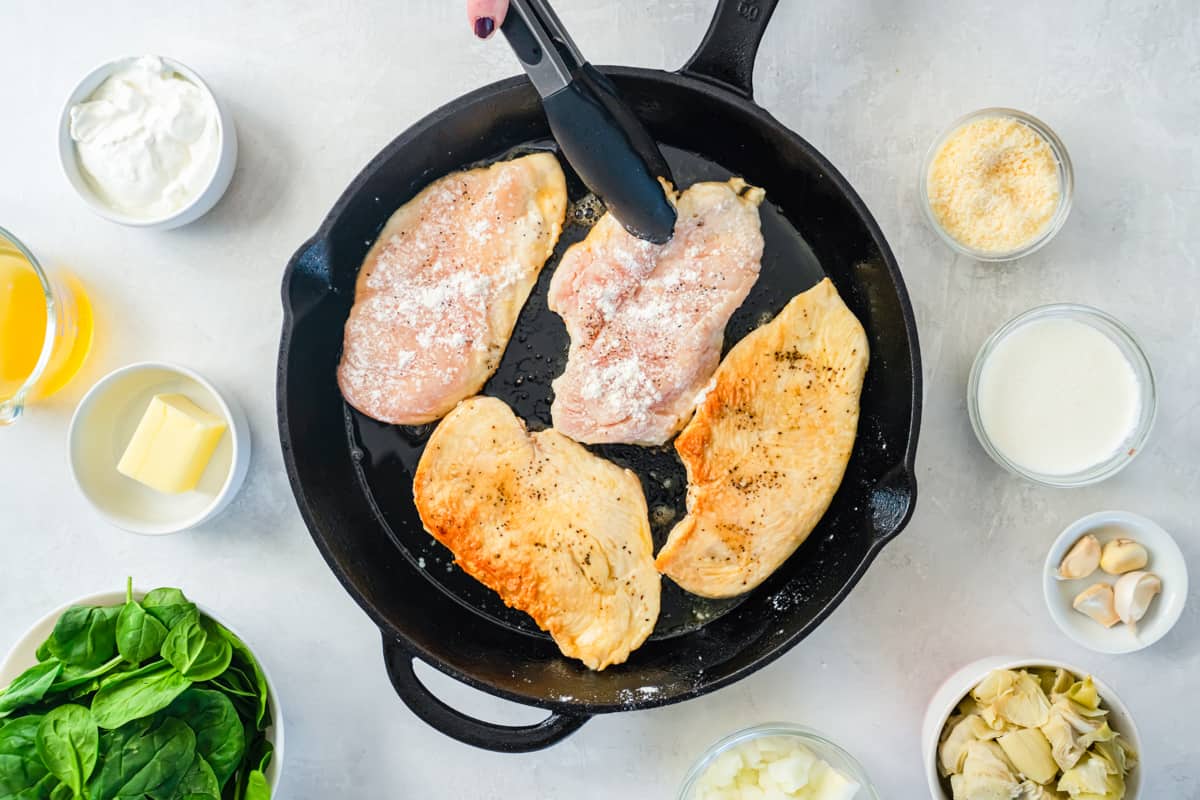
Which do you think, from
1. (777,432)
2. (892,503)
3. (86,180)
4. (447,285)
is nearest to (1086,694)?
(892,503)

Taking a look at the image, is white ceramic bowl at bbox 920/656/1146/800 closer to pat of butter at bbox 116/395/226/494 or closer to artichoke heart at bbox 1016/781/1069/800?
artichoke heart at bbox 1016/781/1069/800

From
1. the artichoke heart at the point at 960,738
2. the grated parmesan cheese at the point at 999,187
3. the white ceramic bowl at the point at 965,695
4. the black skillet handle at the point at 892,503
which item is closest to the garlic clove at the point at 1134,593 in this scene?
the white ceramic bowl at the point at 965,695

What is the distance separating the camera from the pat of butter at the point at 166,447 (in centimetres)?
211

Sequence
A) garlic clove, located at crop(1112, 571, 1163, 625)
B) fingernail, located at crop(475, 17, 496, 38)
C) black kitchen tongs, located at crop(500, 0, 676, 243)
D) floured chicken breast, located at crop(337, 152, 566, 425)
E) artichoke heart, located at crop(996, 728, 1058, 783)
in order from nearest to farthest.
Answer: fingernail, located at crop(475, 17, 496, 38), black kitchen tongs, located at crop(500, 0, 676, 243), artichoke heart, located at crop(996, 728, 1058, 783), garlic clove, located at crop(1112, 571, 1163, 625), floured chicken breast, located at crop(337, 152, 566, 425)

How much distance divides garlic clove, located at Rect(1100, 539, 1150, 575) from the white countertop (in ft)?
0.43

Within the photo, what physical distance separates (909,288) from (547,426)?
90cm

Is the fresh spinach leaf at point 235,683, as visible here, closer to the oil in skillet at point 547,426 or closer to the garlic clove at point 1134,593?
the oil in skillet at point 547,426

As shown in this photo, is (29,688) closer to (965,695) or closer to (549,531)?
(549,531)

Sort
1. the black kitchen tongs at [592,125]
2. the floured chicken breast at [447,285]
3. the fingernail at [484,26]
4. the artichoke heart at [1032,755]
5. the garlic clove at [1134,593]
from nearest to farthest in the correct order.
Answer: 1. the fingernail at [484,26]
2. the black kitchen tongs at [592,125]
3. the artichoke heart at [1032,755]
4. the garlic clove at [1134,593]
5. the floured chicken breast at [447,285]

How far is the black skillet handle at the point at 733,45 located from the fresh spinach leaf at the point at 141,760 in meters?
1.72

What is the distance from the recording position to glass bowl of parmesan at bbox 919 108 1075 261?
210 cm

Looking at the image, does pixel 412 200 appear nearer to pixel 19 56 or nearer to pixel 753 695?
pixel 19 56

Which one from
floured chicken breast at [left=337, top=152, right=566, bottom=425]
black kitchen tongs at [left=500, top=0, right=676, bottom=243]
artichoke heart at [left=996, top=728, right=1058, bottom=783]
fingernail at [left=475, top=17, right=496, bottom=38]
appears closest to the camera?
fingernail at [left=475, top=17, right=496, bottom=38]

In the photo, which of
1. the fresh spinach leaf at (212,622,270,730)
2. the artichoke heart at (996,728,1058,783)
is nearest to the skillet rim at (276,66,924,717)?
the fresh spinach leaf at (212,622,270,730)
